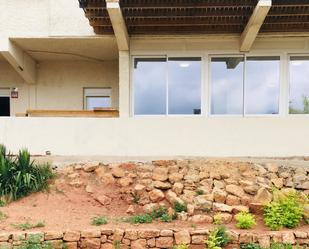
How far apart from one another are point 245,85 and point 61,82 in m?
6.44

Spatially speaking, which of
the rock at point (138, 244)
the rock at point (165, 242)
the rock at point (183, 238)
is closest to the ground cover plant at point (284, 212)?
the rock at point (183, 238)

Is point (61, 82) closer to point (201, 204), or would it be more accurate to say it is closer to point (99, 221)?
point (99, 221)

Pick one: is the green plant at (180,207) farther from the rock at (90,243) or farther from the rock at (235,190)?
the rock at (90,243)

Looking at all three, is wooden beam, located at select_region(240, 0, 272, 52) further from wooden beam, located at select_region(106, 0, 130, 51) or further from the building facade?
wooden beam, located at select_region(106, 0, 130, 51)

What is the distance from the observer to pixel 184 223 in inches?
352

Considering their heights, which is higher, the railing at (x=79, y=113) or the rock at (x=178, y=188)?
the railing at (x=79, y=113)

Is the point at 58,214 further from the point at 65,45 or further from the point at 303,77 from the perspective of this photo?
the point at 303,77

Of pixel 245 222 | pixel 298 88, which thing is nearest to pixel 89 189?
pixel 245 222

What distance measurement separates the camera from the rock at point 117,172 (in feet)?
34.5

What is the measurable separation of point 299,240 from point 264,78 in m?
5.66

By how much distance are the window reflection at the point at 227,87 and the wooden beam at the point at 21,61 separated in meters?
6.12

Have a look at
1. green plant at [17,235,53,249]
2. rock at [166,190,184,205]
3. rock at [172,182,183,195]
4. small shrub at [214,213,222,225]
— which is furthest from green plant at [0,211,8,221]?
small shrub at [214,213,222,225]

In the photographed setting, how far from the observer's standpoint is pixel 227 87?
12711 millimetres

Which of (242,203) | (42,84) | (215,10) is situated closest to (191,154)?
(242,203)
